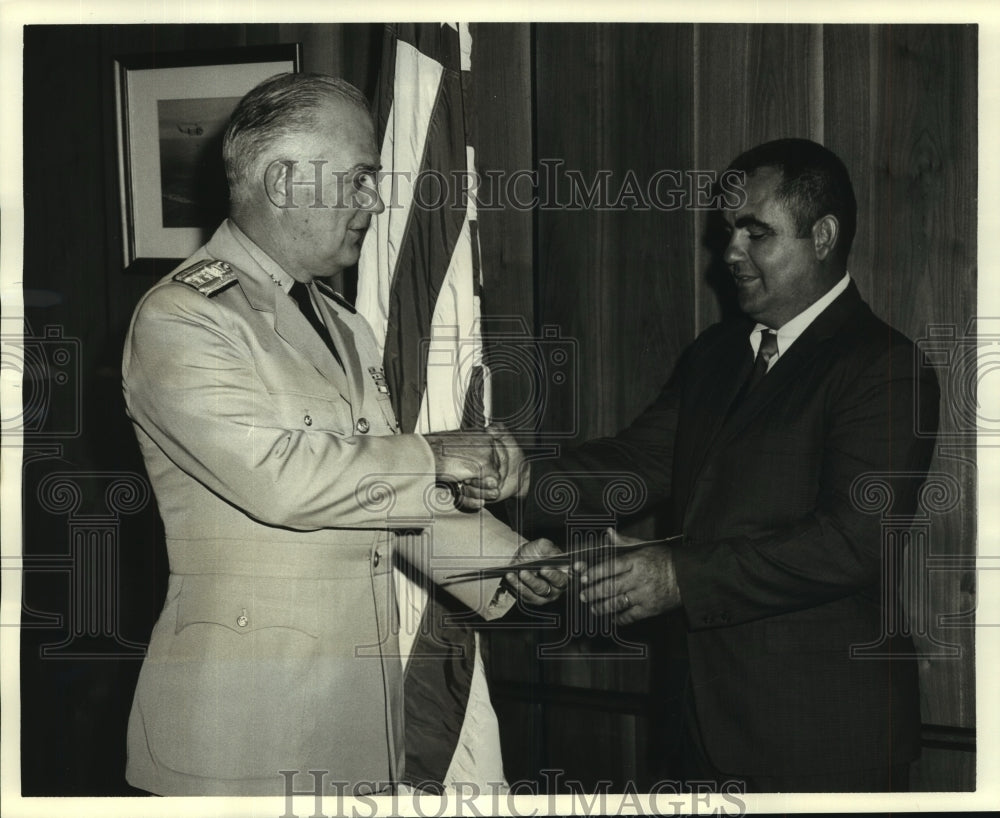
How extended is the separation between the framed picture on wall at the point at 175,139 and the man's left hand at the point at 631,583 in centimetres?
121

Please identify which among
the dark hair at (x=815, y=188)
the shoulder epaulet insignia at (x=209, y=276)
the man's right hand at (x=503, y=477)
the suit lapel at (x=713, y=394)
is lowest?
the man's right hand at (x=503, y=477)

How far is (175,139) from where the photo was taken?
2479mm

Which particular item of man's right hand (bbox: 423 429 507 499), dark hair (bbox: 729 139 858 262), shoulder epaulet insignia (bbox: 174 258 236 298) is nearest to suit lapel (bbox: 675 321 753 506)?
dark hair (bbox: 729 139 858 262)

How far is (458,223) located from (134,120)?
2.68 ft

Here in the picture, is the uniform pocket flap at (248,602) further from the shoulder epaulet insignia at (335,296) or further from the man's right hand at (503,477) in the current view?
the shoulder epaulet insignia at (335,296)

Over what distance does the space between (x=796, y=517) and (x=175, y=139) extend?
5.49ft

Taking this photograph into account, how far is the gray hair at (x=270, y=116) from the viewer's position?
2.29m

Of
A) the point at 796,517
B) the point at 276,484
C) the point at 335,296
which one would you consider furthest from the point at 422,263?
the point at 796,517

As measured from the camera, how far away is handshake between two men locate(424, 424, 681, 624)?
2.39 metres

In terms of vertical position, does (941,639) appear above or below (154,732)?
above

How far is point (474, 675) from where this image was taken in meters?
2.51

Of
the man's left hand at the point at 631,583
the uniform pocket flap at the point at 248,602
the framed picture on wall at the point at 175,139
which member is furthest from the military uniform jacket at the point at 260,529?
the man's left hand at the point at 631,583
